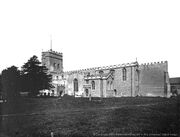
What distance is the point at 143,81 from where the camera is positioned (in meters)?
47.8

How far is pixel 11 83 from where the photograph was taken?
106 ft

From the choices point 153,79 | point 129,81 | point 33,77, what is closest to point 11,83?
point 33,77

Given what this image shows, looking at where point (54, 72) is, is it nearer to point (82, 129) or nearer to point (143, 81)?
point (143, 81)

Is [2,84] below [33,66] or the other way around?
below

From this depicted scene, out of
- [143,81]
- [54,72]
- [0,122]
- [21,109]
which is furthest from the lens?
[54,72]

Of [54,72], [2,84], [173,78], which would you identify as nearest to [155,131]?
[2,84]

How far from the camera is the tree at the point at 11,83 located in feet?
101

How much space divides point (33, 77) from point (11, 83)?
579 cm

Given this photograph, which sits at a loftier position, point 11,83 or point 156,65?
point 156,65

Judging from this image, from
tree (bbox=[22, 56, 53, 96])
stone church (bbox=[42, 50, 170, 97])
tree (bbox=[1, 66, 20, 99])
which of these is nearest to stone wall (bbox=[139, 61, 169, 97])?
stone church (bbox=[42, 50, 170, 97])

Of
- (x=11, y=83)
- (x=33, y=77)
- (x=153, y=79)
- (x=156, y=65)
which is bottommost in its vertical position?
(x=11, y=83)

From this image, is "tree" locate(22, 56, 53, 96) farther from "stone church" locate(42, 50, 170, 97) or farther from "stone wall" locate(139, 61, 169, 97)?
"stone wall" locate(139, 61, 169, 97)

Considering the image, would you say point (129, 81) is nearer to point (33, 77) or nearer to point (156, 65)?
point (156, 65)

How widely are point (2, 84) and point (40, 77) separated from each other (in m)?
7.40
